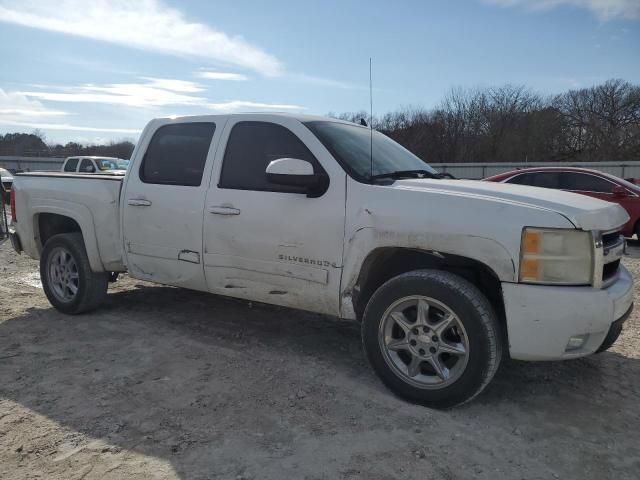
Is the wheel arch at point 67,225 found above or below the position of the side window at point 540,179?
below

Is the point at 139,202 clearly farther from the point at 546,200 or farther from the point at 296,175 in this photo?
the point at 546,200

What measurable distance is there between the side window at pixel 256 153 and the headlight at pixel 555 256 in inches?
65.5

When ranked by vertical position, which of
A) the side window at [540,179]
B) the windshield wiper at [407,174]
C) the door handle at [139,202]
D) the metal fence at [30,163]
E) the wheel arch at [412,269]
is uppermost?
the metal fence at [30,163]

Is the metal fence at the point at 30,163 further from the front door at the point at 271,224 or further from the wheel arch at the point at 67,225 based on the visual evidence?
the front door at the point at 271,224

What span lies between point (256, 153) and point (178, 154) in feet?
2.88

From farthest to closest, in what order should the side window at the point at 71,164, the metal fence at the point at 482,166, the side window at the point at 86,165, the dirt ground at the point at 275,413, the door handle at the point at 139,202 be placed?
the metal fence at the point at 482,166, the side window at the point at 71,164, the side window at the point at 86,165, the door handle at the point at 139,202, the dirt ground at the point at 275,413

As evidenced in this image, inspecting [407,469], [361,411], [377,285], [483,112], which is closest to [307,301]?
[377,285]

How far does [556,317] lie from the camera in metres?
2.91

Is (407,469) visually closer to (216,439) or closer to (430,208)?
(216,439)

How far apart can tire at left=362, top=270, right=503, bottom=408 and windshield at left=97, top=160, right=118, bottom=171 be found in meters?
18.6

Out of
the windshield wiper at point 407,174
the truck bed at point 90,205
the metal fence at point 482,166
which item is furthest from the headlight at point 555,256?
the metal fence at point 482,166

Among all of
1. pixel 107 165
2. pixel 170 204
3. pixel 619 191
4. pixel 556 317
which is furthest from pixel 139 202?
pixel 107 165

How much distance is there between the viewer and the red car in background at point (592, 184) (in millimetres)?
9875

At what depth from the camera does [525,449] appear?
281cm
